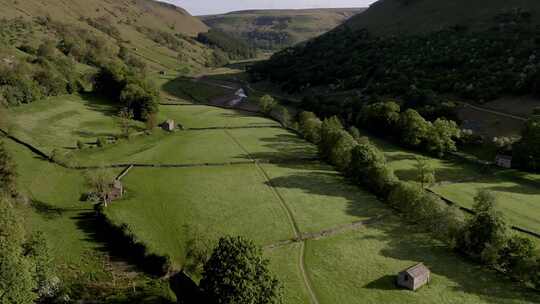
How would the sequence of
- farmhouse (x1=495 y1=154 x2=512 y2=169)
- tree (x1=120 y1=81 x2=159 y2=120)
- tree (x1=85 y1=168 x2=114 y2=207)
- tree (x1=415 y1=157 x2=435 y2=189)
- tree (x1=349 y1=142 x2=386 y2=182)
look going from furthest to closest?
tree (x1=120 y1=81 x2=159 y2=120), farmhouse (x1=495 y1=154 x2=512 y2=169), tree (x1=349 y1=142 x2=386 y2=182), tree (x1=415 y1=157 x2=435 y2=189), tree (x1=85 y1=168 x2=114 y2=207)

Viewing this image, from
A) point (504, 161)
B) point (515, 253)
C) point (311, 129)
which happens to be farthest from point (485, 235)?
point (311, 129)

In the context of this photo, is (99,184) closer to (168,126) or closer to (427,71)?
(168,126)

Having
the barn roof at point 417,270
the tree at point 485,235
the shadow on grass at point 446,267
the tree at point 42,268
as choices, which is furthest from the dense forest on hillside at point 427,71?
the tree at point 42,268

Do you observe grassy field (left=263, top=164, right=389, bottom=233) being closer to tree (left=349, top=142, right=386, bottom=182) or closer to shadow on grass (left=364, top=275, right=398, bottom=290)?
tree (left=349, top=142, right=386, bottom=182)

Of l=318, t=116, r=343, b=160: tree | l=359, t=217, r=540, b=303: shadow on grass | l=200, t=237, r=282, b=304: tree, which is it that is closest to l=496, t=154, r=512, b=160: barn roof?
l=318, t=116, r=343, b=160: tree

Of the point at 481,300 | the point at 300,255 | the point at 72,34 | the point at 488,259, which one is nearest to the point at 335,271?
the point at 300,255

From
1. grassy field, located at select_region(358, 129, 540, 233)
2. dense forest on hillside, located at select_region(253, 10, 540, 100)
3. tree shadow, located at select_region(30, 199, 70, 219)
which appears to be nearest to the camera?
tree shadow, located at select_region(30, 199, 70, 219)

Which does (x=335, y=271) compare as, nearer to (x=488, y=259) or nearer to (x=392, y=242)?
(x=392, y=242)
